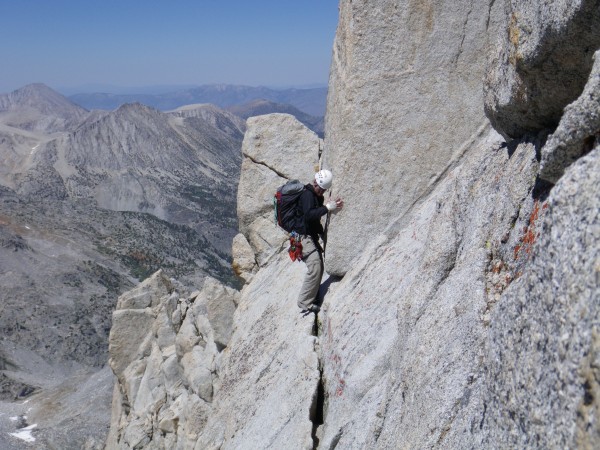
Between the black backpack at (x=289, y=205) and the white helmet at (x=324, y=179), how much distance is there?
1.58 ft

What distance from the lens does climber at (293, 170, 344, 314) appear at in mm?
13227

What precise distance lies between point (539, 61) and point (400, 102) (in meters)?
6.96

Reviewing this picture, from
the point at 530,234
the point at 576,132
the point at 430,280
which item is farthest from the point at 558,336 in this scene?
the point at 430,280

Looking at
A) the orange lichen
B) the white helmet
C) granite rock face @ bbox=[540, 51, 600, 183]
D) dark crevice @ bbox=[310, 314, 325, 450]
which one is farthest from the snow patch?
granite rock face @ bbox=[540, 51, 600, 183]

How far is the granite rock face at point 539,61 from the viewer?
17.8 ft

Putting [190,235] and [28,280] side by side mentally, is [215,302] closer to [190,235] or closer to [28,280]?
[28,280]

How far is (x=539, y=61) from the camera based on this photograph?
19.8ft

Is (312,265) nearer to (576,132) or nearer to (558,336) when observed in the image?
(576,132)

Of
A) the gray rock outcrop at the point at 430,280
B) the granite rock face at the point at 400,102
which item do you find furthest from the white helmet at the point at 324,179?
the gray rock outcrop at the point at 430,280

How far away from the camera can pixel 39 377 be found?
6969 centimetres

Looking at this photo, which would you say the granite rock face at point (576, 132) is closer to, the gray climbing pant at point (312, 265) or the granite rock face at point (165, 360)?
the gray climbing pant at point (312, 265)

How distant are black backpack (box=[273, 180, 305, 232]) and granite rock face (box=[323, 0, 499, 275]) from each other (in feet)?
3.15

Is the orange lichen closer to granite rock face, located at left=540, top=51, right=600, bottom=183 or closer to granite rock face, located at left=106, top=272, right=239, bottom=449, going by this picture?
granite rock face, located at left=540, top=51, right=600, bottom=183

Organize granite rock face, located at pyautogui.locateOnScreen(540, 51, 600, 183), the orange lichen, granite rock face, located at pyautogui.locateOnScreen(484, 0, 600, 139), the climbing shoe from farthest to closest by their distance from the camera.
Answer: the climbing shoe < the orange lichen < granite rock face, located at pyautogui.locateOnScreen(484, 0, 600, 139) < granite rock face, located at pyautogui.locateOnScreen(540, 51, 600, 183)
